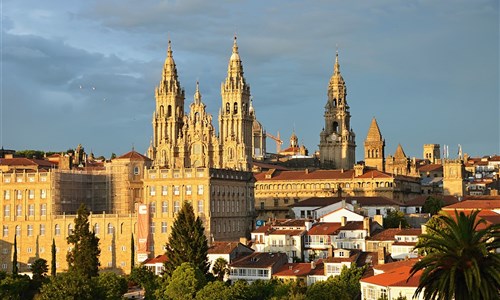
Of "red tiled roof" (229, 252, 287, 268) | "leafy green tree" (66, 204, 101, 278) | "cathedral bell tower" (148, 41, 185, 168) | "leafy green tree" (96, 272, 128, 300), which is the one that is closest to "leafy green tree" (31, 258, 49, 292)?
"leafy green tree" (66, 204, 101, 278)

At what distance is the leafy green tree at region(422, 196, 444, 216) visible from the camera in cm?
11555

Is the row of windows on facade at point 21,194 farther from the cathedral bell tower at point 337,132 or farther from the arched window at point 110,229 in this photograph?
the cathedral bell tower at point 337,132

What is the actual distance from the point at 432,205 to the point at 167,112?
53520 mm

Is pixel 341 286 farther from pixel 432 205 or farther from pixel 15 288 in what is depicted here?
pixel 432 205

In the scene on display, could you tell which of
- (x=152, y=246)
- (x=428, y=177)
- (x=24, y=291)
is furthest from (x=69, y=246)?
(x=428, y=177)

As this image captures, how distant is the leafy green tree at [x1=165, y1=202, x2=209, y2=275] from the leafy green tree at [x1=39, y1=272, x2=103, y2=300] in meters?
8.56

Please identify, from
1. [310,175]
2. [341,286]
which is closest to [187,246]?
A: [341,286]

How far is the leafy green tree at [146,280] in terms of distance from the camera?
79.4 metres

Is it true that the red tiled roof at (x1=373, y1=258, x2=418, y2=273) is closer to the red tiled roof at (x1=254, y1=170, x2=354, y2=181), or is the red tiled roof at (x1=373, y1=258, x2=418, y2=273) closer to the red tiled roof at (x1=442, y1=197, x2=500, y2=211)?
the red tiled roof at (x1=442, y1=197, x2=500, y2=211)

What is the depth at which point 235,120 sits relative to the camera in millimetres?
153750

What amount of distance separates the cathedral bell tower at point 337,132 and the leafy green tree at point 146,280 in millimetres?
87918

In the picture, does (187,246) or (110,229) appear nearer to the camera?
(187,246)

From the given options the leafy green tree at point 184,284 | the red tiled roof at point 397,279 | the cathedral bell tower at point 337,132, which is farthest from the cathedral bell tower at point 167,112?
the red tiled roof at point 397,279

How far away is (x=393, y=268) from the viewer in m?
70.8
